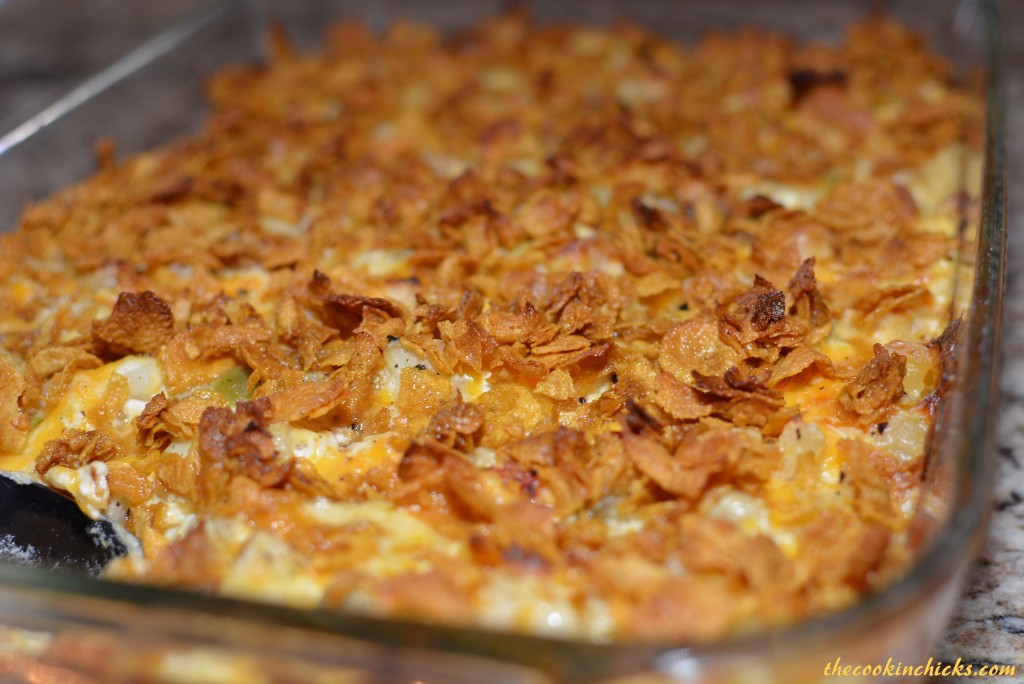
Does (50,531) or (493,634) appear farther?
(50,531)

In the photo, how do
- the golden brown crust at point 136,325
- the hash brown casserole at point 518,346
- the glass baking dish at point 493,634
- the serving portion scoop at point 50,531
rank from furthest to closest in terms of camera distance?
the golden brown crust at point 136,325, the serving portion scoop at point 50,531, the hash brown casserole at point 518,346, the glass baking dish at point 493,634

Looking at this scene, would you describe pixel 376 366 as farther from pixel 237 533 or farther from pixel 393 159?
pixel 393 159

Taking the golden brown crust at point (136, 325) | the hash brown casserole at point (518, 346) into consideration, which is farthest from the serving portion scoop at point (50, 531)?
the golden brown crust at point (136, 325)

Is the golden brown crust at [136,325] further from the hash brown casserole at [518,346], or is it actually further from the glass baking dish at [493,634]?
the glass baking dish at [493,634]

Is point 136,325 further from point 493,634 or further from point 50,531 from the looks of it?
point 493,634

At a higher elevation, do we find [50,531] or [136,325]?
[136,325]

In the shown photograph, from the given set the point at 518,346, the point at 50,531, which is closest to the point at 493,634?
the point at 518,346

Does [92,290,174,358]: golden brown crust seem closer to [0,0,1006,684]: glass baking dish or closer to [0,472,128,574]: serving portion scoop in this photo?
[0,472,128,574]: serving portion scoop
